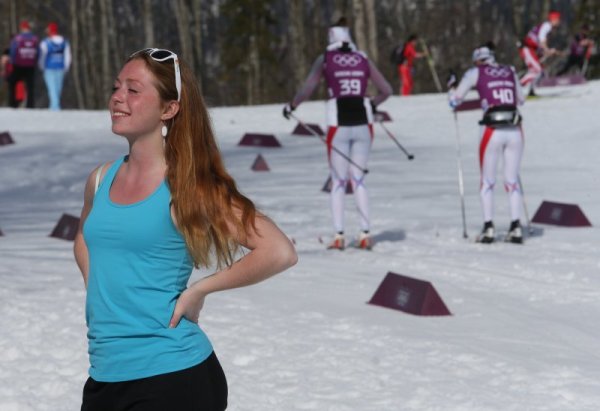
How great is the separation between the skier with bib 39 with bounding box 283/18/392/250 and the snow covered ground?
0.65 m

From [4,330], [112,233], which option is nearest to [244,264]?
[112,233]

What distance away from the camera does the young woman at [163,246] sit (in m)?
2.91

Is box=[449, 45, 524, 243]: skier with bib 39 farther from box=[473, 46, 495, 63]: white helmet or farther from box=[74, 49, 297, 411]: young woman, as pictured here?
box=[74, 49, 297, 411]: young woman

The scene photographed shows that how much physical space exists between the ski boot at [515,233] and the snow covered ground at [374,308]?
3.6 inches

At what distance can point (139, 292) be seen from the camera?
2.95 m

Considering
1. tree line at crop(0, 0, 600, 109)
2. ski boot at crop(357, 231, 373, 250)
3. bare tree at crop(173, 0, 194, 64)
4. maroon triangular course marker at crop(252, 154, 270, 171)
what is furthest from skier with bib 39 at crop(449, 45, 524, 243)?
bare tree at crop(173, 0, 194, 64)

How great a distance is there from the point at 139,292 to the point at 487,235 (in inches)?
300

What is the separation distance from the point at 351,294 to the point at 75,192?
694 centimetres

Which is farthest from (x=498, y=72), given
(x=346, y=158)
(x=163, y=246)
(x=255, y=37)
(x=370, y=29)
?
(x=255, y=37)

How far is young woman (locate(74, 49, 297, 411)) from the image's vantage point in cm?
291

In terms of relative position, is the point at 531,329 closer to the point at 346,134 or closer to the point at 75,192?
the point at 346,134

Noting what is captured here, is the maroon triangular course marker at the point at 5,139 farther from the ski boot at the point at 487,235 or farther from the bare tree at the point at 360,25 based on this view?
the bare tree at the point at 360,25

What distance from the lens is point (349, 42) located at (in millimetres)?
9812

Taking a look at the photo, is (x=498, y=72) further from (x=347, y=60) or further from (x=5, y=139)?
(x=5, y=139)
